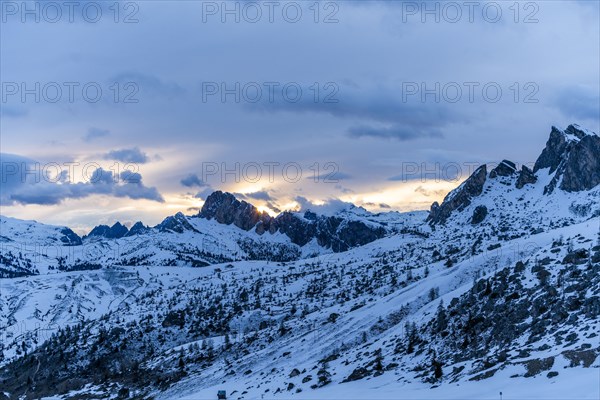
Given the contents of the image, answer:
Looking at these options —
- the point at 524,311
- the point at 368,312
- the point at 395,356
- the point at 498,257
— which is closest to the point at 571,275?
the point at 524,311

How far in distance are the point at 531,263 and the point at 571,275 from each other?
9.17 m

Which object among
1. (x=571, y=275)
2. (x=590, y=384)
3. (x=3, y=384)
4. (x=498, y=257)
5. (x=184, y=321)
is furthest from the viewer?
(x=184, y=321)

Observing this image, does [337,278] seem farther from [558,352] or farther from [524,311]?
[558,352]

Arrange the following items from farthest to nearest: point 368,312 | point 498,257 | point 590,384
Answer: point 368,312
point 498,257
point 590,384

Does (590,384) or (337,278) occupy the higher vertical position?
(590,384)

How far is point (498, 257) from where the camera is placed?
3494 inches

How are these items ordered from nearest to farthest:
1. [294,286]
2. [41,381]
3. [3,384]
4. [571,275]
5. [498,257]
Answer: [571,275] → [498,257] → [41,381] → [3,384] → [294,286]

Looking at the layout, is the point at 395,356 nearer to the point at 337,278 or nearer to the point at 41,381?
the point at 41,381

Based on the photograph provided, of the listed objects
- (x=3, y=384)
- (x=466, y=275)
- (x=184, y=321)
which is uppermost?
(x=466, y=275)

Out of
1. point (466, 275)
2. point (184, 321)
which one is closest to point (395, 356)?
point (466, 275)

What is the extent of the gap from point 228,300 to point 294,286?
84.4ft

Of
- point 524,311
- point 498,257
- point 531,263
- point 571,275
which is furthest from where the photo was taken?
point 498,257

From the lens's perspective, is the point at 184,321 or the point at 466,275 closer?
the point at 466,275

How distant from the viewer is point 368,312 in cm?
9594
